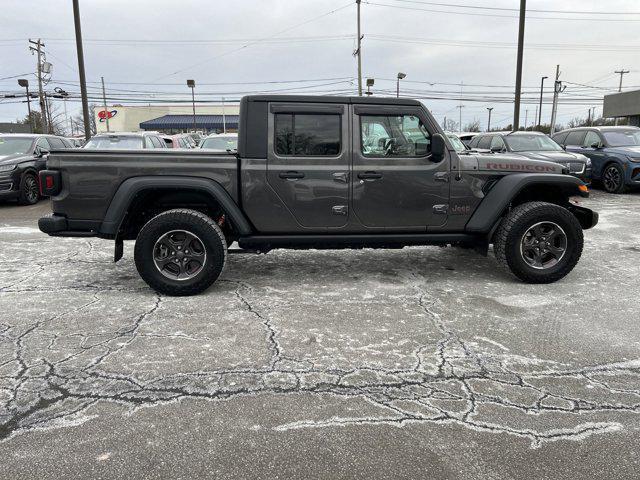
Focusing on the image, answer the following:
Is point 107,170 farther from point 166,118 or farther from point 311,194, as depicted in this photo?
point 166,118

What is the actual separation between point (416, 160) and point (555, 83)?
47.8 meters

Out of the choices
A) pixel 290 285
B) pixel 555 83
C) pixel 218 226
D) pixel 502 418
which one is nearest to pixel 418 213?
pixel 290 285

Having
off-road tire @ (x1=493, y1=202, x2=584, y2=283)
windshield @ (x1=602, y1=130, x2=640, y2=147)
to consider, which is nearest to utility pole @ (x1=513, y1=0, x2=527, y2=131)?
windshield @ (x1=602, y1=130, x2=640, y2=147)

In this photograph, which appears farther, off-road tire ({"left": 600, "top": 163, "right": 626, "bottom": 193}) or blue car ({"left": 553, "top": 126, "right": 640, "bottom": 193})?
off-road tire ({"left": 600, "top": 163, "right": 626, "bottom": 193})

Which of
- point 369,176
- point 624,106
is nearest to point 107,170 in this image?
point 369,176

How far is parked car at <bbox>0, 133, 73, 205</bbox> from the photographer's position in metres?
10.8

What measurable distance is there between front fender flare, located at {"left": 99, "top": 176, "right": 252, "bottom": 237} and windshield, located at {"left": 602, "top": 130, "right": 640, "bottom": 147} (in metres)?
12.4

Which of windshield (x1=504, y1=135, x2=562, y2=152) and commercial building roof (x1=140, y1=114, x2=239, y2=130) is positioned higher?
commercial building roof (x1=140, y1=114, x2=239, y2=130)

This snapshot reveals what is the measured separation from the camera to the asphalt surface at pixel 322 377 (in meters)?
2.36

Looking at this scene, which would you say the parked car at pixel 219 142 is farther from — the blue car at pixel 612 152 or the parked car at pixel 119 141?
the blue car at pixel 612 152

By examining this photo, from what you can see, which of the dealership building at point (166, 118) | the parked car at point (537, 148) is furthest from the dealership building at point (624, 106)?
the dealership building at point (166, 118)

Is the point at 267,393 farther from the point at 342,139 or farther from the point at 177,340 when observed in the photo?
the point at 342,139

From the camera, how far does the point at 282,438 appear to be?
2510 mm

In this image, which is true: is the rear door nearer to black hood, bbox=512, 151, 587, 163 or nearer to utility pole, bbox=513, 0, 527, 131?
black hood, bbox=512, 151, 587, 163
